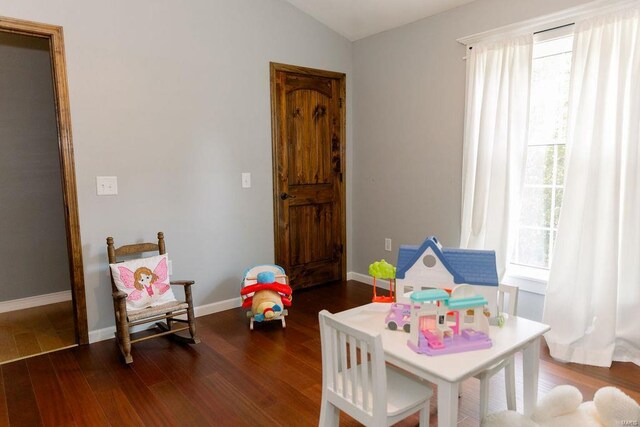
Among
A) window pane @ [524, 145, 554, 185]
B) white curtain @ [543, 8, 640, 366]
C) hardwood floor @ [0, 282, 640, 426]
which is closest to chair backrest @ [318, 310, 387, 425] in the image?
hardwood floor @ [0, 282, 640, 426]

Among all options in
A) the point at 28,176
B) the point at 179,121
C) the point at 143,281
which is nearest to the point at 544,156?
the point at 179,121

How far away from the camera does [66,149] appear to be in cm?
283

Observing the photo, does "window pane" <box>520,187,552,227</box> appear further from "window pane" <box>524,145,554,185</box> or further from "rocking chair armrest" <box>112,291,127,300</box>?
"rocking chair armrest" <box>112,291,127,300</box>

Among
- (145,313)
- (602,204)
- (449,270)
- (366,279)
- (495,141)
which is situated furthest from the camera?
(366,279)

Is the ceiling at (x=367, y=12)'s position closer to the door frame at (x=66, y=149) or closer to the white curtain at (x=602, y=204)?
the white curtain at (x=602, y=204)

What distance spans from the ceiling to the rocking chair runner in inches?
97.8

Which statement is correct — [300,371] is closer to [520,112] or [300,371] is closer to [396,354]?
[396,354]

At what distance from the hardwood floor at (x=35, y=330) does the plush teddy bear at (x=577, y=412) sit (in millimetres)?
2971

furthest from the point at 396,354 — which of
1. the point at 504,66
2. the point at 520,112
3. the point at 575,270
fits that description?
the point at 504,66

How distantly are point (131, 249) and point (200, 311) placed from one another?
2.78ft

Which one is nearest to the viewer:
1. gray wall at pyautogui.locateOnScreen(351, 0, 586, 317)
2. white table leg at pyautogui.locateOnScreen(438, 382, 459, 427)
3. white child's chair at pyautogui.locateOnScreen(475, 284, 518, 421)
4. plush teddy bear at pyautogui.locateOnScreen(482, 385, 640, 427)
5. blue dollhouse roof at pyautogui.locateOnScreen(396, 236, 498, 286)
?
plush teddy bear at pyautogui.locateOnScreen(482, 385, 640, 427)

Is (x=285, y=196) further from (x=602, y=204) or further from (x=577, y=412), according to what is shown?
(x=577, y=412)

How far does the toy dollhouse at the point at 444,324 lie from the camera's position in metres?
1.50

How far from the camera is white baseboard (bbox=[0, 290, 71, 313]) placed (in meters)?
3.80
